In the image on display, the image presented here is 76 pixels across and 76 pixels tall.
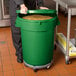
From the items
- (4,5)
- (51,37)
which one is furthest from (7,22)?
(51,37)

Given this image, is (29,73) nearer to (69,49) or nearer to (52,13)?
(69,49)

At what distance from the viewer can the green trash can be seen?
2.11 meters

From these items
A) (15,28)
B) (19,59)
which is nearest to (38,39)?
(15,28)

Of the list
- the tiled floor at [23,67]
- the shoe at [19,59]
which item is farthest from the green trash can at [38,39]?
the shoe at [19,59]

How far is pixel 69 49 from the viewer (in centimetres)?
251

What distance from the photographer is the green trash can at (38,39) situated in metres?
2.11

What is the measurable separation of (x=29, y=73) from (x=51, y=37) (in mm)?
545

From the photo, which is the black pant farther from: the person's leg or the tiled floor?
the tiled floor

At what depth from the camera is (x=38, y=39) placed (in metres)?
2.17

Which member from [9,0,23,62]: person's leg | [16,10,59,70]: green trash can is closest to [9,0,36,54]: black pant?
[9,0,23,62]: person's leg

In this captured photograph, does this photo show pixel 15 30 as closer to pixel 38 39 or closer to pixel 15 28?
pixel 15 28

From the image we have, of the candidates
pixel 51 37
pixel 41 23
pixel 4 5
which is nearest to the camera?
pixel 41 23

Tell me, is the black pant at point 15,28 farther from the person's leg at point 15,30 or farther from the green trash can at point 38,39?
the green trash can at point 38,39

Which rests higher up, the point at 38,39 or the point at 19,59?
the point at 38,39
